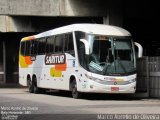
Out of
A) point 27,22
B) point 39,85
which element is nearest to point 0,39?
point 27,22

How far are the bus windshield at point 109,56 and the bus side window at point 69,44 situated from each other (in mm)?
1454

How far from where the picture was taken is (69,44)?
24547mm

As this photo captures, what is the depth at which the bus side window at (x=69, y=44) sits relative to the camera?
2423 centimetres

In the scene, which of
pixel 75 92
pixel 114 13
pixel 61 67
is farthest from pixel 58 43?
pixel 114 13

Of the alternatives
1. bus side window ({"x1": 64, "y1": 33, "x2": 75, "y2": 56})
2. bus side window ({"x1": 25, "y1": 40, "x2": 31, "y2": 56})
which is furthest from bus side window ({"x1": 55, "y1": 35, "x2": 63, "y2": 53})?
bus side window ({"x1": 25, "y1": 40, "x2": 31, "y2": 56})

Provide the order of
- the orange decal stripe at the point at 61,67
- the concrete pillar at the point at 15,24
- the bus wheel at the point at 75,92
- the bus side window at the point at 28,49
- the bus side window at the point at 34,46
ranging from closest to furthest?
1. the bus wheel at the point at 75,92
2. the orange decal stripe at the point at 61,67
3. the bus side window at the point at 34,46
4. the bus side window at the point at 28,49
5. the concrete pillar at the point at 15,24

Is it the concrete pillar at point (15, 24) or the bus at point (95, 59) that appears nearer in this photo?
the bus at point (95, 59)

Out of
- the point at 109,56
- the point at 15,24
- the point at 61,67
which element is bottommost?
the point at 61,67

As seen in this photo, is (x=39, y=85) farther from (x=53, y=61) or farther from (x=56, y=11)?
(x=56, y=11)

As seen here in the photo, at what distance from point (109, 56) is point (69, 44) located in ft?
7.83

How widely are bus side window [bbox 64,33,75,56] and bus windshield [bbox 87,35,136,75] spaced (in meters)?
1.45

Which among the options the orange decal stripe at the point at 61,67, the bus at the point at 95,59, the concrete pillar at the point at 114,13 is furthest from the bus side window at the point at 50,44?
the concrete pillar at the point at 114,13

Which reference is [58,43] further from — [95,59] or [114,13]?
[114,13]

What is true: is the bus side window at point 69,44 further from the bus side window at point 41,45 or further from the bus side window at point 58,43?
the bus side window at point 41,45
